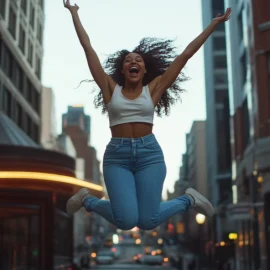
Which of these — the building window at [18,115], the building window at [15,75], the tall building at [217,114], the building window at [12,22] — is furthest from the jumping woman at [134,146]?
the tall building at [217,114]

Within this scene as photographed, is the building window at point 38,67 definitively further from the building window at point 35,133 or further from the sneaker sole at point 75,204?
the sneaker sole at point 75,204

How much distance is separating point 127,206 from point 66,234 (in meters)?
17.6

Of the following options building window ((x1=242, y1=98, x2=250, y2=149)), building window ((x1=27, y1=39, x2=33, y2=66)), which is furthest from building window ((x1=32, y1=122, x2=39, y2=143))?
building window ((x1=242, y1=98, x2=250, y2=149))

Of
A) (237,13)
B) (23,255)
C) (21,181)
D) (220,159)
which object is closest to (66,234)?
(23,255)

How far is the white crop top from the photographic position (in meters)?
5.62

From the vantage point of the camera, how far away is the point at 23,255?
19062 mm

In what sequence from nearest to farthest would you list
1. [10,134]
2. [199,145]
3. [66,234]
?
1. [66,234]
2. [10,134]
3. [199,145]

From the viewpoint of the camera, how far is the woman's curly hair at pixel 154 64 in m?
6.14

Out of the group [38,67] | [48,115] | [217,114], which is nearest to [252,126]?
[38,67]

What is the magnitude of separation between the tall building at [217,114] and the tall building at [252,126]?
21.0 meters

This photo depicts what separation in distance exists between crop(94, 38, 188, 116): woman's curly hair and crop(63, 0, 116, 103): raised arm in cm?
28

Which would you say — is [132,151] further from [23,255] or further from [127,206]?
[23,255]

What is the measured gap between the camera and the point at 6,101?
39594 mm

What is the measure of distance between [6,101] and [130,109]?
35.1m
